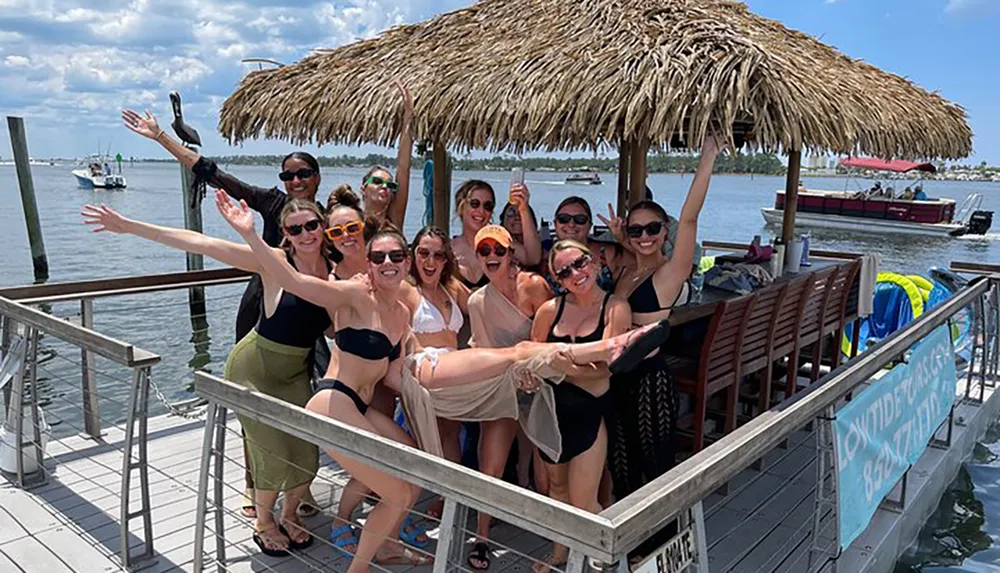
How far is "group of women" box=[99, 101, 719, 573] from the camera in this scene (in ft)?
9.25

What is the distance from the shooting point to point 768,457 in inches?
183

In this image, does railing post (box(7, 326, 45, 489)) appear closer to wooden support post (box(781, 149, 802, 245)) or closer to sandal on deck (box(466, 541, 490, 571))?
sandal on deck (box(466, 541, 490, 571))

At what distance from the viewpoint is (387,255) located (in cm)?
285

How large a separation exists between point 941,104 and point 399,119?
4718 millimetres

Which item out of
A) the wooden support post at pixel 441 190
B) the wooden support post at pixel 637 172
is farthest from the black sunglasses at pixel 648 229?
the wooden support post at pixel 441 190

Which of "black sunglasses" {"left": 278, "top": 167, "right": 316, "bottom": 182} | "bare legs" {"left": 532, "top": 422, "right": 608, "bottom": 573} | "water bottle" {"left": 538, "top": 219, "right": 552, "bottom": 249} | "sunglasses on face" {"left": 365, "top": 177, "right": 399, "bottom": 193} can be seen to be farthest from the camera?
"water bottle" {"left": 538, "top": 219, "right": 552, "bottom": 249}

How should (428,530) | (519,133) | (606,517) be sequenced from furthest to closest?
(519,133) < (428,530) < (606,517)

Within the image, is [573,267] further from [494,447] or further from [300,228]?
[300,228]

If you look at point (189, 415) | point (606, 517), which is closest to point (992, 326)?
point (606, 517)

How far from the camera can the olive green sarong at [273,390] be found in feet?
10.4

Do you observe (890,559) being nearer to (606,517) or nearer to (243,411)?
(606,517)

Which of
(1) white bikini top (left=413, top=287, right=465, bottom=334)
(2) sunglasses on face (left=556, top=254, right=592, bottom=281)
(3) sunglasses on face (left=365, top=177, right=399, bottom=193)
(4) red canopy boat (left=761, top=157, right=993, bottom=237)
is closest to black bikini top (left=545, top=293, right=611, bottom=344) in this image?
(2) sunglasses on face (left=556, top=254, right=592, bottom=281)

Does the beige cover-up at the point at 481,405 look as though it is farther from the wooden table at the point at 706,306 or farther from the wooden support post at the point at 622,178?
the wooden support post at the point at 622,178

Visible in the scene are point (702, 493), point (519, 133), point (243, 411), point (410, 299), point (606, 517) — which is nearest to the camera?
point (606, 517)
